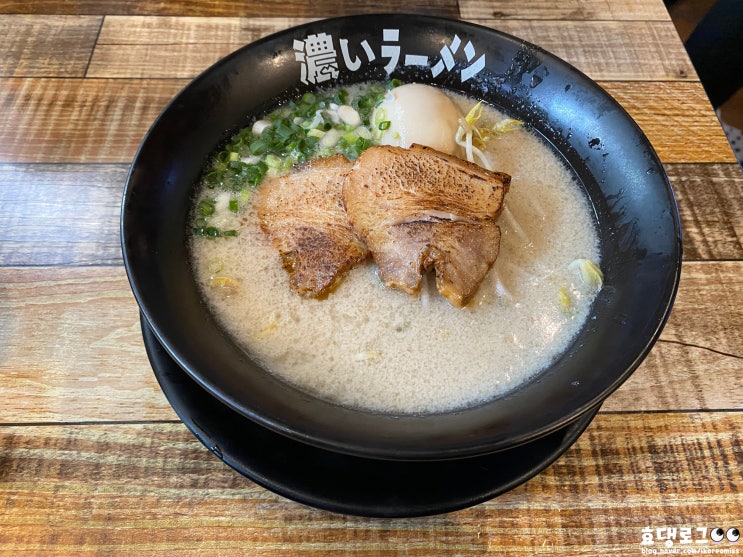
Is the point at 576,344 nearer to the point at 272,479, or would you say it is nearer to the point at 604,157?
the point at 604,157

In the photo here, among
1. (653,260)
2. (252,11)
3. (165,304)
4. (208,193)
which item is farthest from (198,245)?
(252,11)

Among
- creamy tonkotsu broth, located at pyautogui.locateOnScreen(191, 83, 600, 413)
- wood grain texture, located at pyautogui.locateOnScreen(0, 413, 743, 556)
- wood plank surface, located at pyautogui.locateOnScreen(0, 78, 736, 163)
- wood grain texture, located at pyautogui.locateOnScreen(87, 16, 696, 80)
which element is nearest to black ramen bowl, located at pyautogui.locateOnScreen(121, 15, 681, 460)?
creamy tonkotsu broth, located at pyautogui.locateOnScreen(191, 83, 600, 413)

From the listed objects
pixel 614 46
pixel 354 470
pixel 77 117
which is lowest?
pixel 354 470

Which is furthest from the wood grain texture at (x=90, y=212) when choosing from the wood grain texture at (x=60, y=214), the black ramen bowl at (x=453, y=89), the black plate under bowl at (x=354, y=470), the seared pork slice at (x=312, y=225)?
the black plate under bowl at (x=354, y=470)

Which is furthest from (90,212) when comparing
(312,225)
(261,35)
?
(261,35)

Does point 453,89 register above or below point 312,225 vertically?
above

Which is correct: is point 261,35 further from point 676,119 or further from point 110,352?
point 676,119
